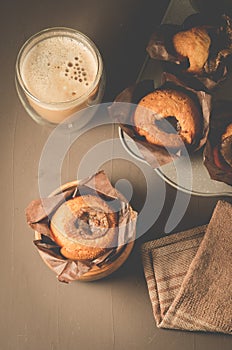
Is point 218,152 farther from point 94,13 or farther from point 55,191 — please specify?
point 94,13

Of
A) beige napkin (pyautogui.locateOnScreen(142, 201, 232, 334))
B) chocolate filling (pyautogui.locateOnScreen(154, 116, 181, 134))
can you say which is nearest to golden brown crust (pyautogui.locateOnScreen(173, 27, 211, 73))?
chocolate filling (pyautogui.locateOnScreen(154, 116, 181, 134))

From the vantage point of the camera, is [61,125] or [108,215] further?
[61,125]

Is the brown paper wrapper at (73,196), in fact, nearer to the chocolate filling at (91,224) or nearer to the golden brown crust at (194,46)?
the chocolate filling at (91,224)

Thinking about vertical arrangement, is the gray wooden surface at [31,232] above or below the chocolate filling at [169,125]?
below

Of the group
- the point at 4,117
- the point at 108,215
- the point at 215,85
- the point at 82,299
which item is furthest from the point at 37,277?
the point at 215,85

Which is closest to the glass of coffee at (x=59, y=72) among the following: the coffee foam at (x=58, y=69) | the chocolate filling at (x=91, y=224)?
the coffee foam at (x=58, y=69)

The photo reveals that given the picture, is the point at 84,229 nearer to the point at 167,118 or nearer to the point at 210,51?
the point at 167,118
